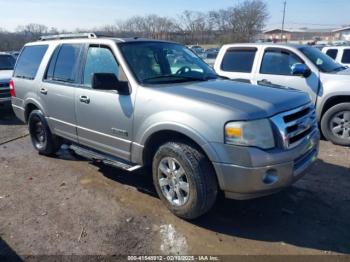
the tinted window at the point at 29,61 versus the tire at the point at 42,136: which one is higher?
the tinted window at the point at 29,61

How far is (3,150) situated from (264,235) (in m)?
5.34

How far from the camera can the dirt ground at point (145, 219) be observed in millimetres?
3344

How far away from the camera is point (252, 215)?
12.9 feet

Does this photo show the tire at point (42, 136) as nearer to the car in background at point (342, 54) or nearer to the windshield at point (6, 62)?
the windshield at point (6, 62)

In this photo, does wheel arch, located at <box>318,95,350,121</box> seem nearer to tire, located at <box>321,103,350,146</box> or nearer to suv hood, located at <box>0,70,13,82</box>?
Result: tire, located at <box>321,103,350,146</box>

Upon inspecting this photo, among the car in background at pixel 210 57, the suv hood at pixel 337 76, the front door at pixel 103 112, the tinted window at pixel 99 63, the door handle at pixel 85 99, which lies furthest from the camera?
the car in background at pixel 210 57

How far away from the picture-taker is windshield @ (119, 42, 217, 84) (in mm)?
4184

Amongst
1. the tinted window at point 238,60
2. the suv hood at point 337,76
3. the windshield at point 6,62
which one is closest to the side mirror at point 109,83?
the tinted window at point 238,60

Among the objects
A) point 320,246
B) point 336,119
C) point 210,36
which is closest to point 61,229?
point 320,246

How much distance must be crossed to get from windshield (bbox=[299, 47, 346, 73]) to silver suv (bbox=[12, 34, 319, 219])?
3.03 m

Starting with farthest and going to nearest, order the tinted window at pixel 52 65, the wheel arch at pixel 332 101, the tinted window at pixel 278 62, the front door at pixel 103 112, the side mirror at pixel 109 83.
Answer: the tinted window at pixel 278 62 → the wheel arch at pixel 332 101 → the tinted window at pixel 52 65 → the front door at pixel 103 112 → the side mirror at pixel 109 83

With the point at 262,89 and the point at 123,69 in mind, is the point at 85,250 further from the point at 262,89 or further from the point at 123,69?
the point at 262,89

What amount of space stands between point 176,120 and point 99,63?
160cm

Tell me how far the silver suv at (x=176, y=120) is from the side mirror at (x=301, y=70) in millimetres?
2426
